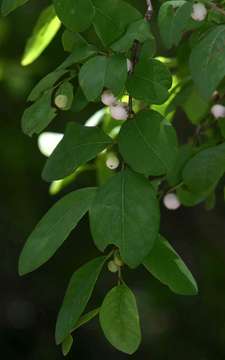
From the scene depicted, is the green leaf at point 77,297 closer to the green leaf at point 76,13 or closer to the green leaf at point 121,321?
the green leaf at point 121,321

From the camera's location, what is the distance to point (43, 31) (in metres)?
1.43

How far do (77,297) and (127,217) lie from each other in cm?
15

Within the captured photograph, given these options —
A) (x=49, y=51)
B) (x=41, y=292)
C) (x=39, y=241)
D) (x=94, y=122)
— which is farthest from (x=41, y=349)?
(x=39, y=241)

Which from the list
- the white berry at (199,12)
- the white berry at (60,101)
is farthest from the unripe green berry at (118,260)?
the white berry at (199,12)

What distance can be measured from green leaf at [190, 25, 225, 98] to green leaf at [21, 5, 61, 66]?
46 centimetres

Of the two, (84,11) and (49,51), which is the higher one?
(84,11)

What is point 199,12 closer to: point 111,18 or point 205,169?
point 111,18

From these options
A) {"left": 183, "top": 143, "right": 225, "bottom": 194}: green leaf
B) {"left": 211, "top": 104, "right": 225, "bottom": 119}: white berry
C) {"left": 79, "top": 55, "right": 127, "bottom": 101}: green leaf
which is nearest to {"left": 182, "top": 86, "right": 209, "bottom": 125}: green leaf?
{"left": 211, "top": 104, "right": 225, "bottom": 119}: white berry

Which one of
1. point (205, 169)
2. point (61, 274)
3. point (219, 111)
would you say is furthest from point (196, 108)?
point (61, 274)

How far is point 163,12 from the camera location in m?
1.01

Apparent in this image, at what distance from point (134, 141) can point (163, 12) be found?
16cm

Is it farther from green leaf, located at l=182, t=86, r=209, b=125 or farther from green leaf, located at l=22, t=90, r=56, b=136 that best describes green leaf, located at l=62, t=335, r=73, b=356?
green leaf, located at l=182, t=86, r=209, b=125

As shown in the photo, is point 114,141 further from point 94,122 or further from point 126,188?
point 94,122

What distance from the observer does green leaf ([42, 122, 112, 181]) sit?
1077 millimetres
